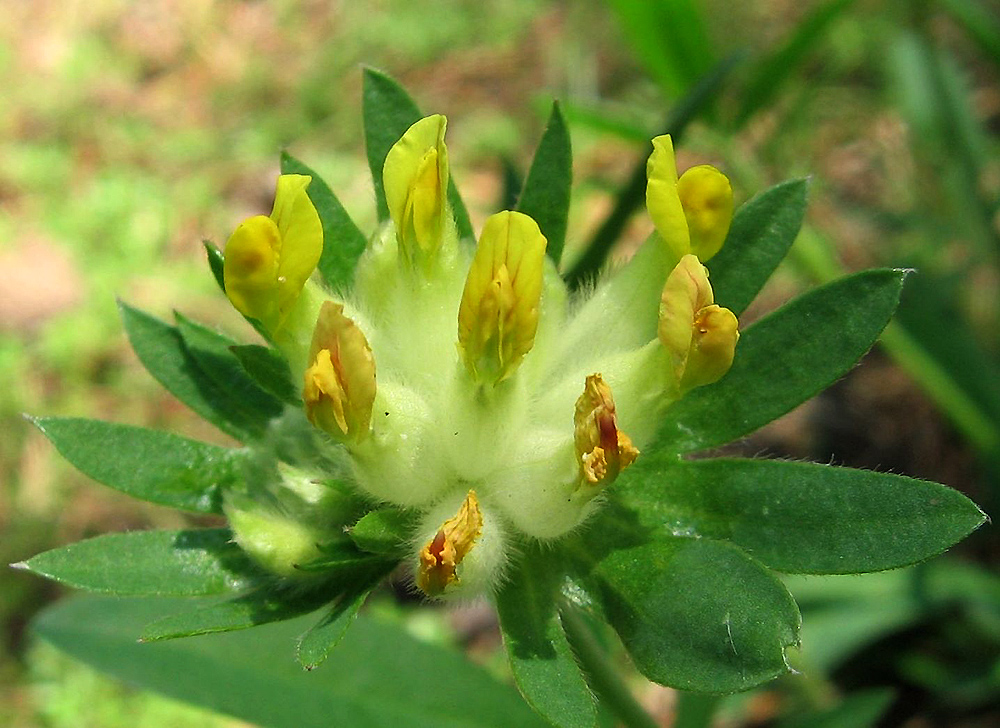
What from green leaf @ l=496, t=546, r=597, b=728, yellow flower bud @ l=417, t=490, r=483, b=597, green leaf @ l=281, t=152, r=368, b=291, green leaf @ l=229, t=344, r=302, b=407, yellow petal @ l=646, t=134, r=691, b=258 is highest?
yellow petal @ l=646, t=134, r=691, b=258

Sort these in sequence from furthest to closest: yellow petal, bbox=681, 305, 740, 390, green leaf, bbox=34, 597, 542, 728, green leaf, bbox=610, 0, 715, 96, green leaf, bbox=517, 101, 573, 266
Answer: green leaf, bbox=610, 0, 715, 96, green leaf, bbox=34, 597, 542, 728, green leaf, bbox=517, 101, 573, 266, yellow petal, bbox=681, 305, 740, 390

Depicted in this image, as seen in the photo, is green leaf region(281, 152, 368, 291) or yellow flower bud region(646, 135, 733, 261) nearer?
yellow flower bud region(646, 135, 733, 261)

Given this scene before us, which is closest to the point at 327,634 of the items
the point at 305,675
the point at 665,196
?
the point at 665,196

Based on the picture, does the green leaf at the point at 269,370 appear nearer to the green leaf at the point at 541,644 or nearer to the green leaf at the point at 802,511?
the green leaf at the point at 541,644

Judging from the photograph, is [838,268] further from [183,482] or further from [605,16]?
[605,16]

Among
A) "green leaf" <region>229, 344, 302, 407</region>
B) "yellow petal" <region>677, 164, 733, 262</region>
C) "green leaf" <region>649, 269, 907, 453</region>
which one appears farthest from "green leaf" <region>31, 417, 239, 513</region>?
"yellow petal" <region>677, 164, 733, 262</region>

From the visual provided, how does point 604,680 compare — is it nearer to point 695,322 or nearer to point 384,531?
point 384,531

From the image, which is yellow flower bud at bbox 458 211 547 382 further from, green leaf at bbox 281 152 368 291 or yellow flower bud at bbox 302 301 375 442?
green leaf at bbox 281 152 368 291

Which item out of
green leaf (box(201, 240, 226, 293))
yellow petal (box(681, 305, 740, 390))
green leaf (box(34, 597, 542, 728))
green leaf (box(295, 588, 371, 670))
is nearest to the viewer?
green leaf (box(295, 588, 371, 670))
